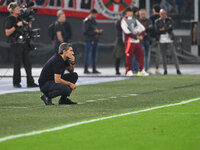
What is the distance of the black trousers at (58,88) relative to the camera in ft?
45.3

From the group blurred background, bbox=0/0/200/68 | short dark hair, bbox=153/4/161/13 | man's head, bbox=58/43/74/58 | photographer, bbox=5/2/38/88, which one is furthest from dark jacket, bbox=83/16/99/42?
man's head, bbox=58/43/74/58

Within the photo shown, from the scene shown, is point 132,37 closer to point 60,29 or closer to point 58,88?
point 60,29

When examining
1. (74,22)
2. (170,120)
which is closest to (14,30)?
(170,120)

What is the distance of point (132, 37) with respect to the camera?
23391 millimetres

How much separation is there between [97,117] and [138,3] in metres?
20.7

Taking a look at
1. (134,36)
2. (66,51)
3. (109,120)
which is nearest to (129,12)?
(134,36)

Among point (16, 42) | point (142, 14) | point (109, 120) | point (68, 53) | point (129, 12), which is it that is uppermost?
point (129, 12)

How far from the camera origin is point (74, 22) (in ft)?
103

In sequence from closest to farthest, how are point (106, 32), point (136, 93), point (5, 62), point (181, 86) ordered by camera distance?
1. point (136, 93)
2. point (181, 86)
3. point (5, 62)
4. point (106, 32)

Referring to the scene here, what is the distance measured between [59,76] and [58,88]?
0.71ft

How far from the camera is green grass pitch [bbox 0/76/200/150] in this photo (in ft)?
29.8

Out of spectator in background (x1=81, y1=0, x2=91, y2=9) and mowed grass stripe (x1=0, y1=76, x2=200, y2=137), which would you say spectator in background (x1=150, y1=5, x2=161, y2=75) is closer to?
mowed grass stripe (x1=0, y1=76, x2=200, y2=137)

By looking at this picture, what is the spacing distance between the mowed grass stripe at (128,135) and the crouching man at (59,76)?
2.09 meters

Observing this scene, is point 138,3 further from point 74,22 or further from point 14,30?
point 14,30
